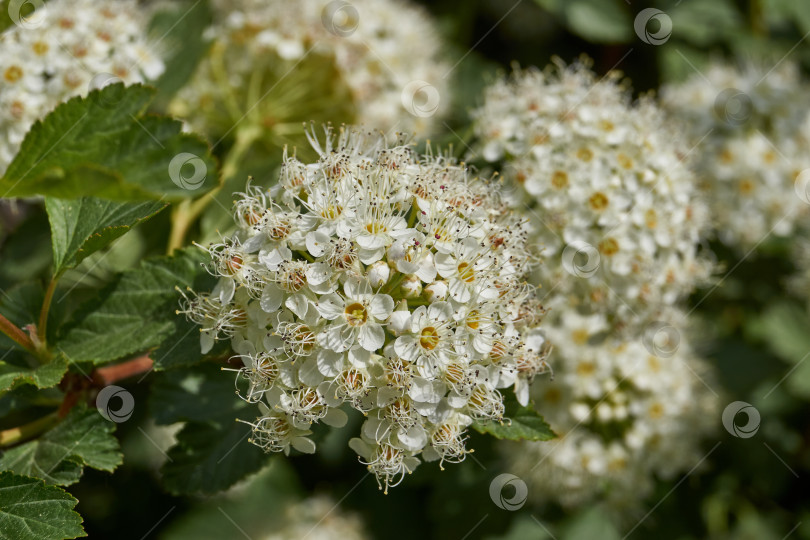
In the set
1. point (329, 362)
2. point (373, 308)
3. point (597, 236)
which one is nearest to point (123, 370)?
point (329, 362)

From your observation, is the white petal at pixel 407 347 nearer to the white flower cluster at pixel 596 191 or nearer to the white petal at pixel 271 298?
the white petal at pixel 271 298

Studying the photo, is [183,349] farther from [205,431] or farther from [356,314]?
[356,314]

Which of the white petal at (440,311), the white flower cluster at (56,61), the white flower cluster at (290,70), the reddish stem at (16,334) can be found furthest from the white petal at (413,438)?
the white flower cluster at (290,70)

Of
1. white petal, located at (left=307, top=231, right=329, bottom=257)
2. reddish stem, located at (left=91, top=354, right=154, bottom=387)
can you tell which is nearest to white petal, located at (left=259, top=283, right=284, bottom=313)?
white petal, located at (left=307, top=231, right=329, bottom=257)

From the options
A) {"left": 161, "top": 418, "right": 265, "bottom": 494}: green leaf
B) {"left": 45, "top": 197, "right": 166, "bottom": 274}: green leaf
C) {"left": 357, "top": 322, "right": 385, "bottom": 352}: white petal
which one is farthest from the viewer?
{"left": 161, "top": 418, "right": 265, "bottom": 494}: green leaf

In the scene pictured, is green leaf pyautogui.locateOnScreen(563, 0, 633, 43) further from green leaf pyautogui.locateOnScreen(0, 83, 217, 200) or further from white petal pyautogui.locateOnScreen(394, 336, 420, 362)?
white petal pyautogui.locateOnScreen(394, 336, 420, 362)

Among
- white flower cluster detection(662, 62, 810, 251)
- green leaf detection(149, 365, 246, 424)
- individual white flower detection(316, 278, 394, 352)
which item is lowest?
green leaf detection(149, 365, 246, 424)
